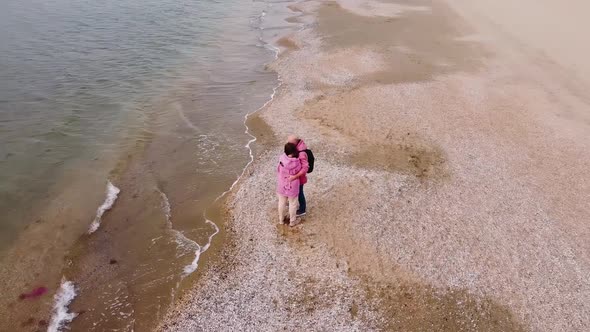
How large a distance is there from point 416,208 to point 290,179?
13.3 feet

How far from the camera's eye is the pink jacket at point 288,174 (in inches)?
450

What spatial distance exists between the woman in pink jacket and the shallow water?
7.25 ft

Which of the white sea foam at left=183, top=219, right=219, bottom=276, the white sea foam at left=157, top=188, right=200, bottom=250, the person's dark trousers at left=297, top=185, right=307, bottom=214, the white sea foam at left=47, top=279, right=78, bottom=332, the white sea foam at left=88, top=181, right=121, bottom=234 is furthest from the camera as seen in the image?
the white sea foam at left=88, top=181, right=121, bottom=234

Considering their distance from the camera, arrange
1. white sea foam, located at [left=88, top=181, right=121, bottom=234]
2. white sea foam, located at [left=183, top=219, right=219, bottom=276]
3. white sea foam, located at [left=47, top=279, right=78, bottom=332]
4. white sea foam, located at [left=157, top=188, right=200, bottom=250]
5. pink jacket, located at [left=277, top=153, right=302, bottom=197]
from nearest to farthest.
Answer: white sea foam, located at [left=47, top=279, right=78, bottom=332] < white sea foam, located at [left=183, top=219, right=219, bottom=276] < pink jacket, located at [left=277, top=153, right=302, bottom=197] < white sea foam, located at [left=157, top=188, right=200, bottom=250] < white sea foam, located at [left=88, top=181, right=121, bottom=234]

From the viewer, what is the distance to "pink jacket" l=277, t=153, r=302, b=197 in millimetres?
11422

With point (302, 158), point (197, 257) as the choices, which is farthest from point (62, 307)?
point (302, 158)

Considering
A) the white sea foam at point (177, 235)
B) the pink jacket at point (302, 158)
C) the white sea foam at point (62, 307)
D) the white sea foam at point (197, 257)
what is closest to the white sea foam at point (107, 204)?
the white sea foam at point (177, 235)

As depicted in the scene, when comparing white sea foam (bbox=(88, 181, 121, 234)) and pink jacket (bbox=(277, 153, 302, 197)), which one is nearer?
pink jacket (bbox=(277, 153, 302, 197))

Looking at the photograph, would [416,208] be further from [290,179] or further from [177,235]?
[177,235]

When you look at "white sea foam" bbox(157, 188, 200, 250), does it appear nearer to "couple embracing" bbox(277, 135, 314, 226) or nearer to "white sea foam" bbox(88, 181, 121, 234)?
"white sea foam" bbox(88, 181, 121, 234)

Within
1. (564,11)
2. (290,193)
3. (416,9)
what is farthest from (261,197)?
(564,11)

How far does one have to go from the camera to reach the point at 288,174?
11.6 meters

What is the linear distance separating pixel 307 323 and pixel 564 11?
39.8m

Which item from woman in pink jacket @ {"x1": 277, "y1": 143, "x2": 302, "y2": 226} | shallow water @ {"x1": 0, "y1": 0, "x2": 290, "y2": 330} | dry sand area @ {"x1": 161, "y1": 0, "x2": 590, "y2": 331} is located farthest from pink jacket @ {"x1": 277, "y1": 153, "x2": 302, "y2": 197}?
shallow water @ {"x1": 0, "y1": 0, "x2": 290, "y2": 330}
